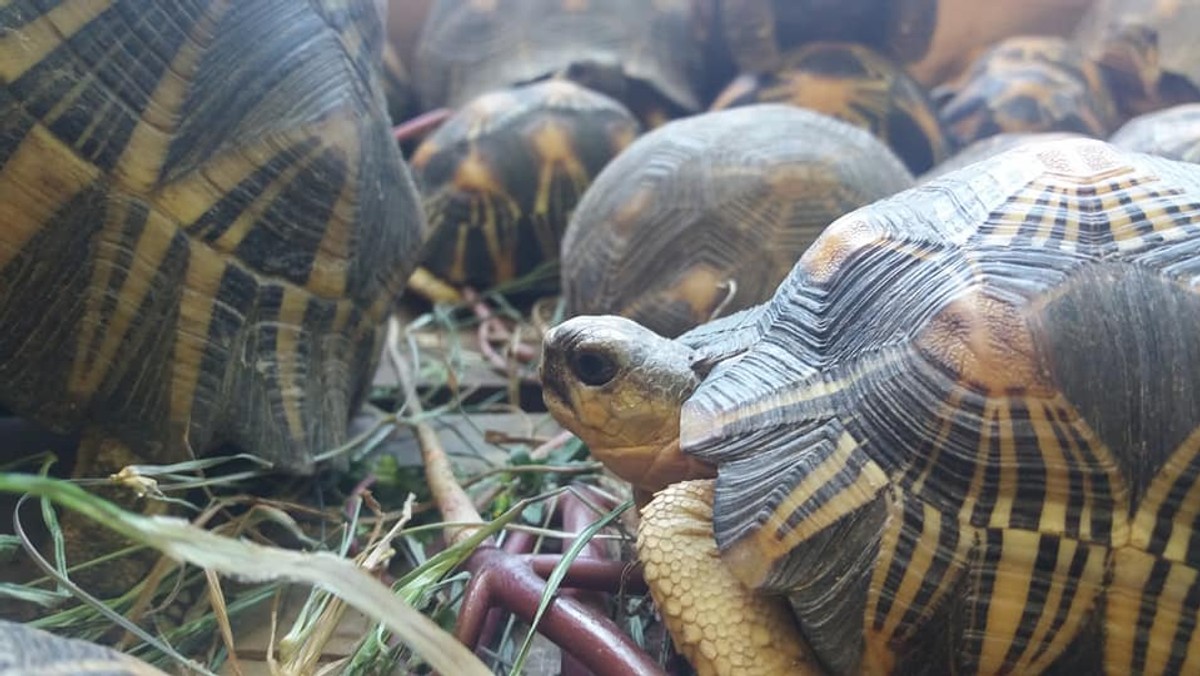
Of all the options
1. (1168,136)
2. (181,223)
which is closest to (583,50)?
(1168,136)

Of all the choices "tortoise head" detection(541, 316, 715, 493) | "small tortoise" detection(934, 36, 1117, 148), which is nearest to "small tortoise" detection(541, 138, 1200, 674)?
"tortoise head" detection(541, 316, 715, 493)

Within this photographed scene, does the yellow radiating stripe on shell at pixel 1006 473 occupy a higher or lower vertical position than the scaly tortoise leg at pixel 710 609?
higher

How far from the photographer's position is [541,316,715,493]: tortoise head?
1.10 metres

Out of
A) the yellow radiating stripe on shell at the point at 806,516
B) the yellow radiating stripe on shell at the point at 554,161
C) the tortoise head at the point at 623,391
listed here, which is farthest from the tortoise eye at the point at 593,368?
the yellow radiating stripe on shell at the point at 554,161

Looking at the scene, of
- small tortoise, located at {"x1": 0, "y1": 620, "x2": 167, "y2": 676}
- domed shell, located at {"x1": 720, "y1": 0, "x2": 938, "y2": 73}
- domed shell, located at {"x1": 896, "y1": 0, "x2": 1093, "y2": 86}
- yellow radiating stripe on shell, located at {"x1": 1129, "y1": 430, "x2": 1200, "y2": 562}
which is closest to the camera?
small tortoise, located at {"x1": 0, "y1": 620, "x2": 167, "y2": 676}

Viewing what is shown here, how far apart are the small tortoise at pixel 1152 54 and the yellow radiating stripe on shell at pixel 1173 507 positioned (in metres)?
2.41

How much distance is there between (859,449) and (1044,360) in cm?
19

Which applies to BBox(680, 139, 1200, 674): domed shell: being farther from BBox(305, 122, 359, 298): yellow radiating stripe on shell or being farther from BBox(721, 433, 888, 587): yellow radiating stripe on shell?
BBox(305, 122, 359, 298): yellow radiating stripe on shell

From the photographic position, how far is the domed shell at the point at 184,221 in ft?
3.80

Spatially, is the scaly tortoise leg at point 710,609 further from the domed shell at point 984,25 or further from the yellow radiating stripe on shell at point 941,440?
the domed shell at point 984,25

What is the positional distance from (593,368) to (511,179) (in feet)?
5.01

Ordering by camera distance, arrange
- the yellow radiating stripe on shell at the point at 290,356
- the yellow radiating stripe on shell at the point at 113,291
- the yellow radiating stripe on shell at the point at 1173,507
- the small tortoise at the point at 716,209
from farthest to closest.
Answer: the small tortoise at the point at 716,209
the yellow radiating stripe on shell at the point at 290,356
the yellow radiating stripe on shell at the point at 113,291
the yellow radiating stripe on shell at the point at 1173,507

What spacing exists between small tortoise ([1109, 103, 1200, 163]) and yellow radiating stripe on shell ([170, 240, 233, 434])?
1.64 m

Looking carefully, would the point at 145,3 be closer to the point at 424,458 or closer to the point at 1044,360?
the point at 424,458
